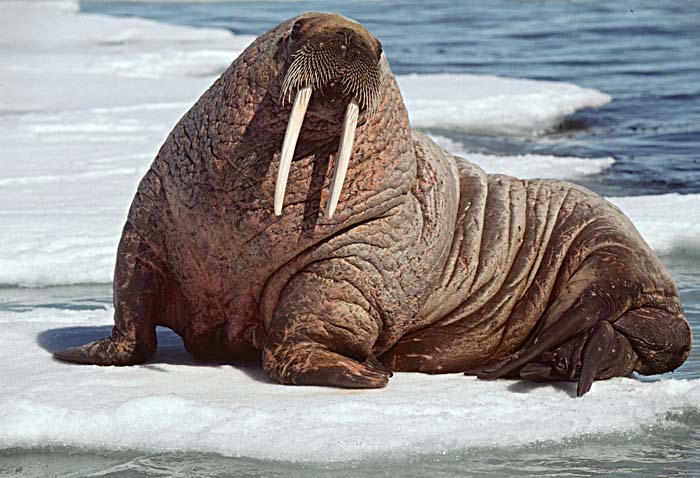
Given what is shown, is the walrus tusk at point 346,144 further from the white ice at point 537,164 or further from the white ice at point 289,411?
the white ice at point 537,164

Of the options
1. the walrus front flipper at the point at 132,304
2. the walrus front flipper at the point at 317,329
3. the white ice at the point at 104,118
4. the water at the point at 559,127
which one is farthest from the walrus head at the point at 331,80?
the white ice at the point at 104,118

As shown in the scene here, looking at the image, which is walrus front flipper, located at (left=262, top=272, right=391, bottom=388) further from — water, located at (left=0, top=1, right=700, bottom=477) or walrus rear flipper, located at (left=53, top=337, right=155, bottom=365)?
water, located at (left=0, top=1, right=700, bottom=477)

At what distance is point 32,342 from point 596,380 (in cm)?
233

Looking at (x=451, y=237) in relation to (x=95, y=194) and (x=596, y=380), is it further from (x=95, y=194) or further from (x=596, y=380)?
(x=95, y=194)

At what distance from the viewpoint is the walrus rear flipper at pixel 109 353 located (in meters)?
4.96

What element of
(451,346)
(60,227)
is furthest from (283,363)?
(60,227)

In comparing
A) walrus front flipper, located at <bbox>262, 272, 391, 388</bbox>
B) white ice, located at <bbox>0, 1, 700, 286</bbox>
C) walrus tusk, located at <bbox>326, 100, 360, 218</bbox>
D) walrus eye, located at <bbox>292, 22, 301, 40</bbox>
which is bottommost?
white ice, located at <bbox>0, 1, 700, 286</bbox>

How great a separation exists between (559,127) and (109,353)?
9.55m

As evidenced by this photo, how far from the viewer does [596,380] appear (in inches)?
200

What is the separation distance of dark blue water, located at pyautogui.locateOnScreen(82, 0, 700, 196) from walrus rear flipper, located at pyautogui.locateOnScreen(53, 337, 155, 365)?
5656mm

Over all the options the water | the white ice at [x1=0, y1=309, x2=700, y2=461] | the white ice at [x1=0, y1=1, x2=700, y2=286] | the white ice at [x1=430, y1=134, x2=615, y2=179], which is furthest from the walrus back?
the white ice at [x1=430, y1=134, x2=615, y2=179]

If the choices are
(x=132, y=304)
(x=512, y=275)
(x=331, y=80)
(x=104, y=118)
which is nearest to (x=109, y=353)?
(x=132, y=304)

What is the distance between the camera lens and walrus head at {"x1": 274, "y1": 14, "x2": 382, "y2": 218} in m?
4.40

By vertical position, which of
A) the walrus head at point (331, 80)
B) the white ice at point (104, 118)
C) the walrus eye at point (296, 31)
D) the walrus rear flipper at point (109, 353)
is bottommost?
the white ice at point (104, 118)
